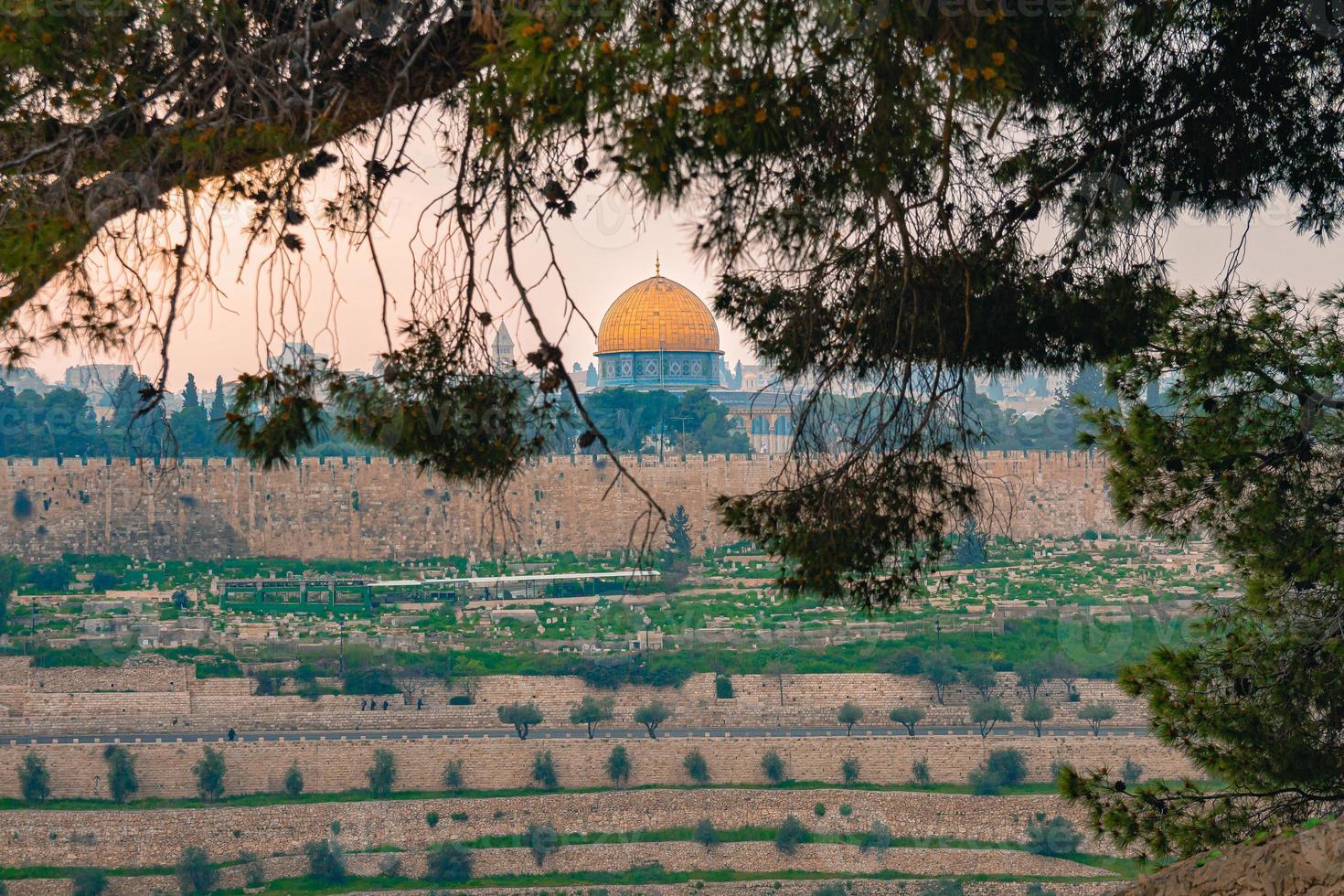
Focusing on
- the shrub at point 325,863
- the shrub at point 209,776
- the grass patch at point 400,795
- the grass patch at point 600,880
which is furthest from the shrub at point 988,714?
the shrub at point 209,776

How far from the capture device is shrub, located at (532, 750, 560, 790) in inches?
789

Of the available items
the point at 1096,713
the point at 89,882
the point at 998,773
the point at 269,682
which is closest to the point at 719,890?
the point at 998,773

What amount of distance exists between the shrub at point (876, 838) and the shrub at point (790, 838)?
2.20ft

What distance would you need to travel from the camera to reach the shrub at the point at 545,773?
65.7 feet

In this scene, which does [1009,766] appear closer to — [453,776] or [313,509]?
[453,776]

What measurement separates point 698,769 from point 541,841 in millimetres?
2394

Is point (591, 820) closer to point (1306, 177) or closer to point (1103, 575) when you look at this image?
point (1103, 575)

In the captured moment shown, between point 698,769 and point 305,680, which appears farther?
point 305,680

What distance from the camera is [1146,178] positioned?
450cm

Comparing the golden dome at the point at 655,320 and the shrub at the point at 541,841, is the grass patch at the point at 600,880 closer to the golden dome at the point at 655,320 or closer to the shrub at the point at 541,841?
the shrub at the point at 541,841

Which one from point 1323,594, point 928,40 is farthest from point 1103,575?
point 928,40

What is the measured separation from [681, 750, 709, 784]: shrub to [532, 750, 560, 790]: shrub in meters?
1.54

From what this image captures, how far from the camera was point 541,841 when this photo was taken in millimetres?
18625

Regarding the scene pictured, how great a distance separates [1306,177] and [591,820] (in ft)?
51.5
